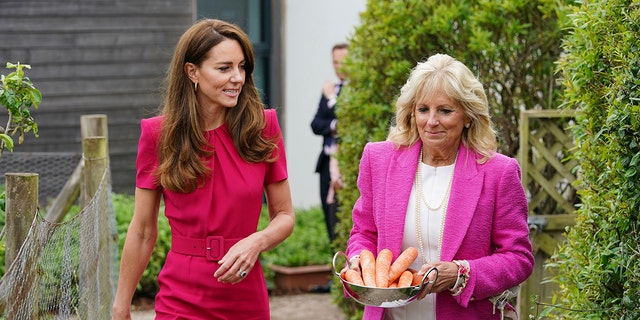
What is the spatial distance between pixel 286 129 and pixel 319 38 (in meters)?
1.18

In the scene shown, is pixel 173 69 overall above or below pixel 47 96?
above

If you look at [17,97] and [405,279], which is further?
[17,97]

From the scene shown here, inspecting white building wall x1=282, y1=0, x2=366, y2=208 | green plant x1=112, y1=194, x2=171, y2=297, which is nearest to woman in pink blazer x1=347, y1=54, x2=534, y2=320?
green plant x1=112, y1=194, x2=171, y2=297

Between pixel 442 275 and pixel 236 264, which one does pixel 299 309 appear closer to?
pixel 236 264

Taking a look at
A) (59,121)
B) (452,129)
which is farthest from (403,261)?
(59,121)

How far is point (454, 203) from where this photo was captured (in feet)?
12.7

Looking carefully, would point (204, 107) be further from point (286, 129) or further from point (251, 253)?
point (286, 129)

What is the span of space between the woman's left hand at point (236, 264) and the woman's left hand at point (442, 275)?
706 mm

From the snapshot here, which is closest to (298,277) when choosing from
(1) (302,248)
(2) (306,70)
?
(1) (302,248)

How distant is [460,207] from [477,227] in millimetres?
90

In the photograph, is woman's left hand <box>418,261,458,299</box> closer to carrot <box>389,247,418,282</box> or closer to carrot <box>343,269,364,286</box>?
carrot <box>389,247,418,282</box>

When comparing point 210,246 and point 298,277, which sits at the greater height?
point 210,246

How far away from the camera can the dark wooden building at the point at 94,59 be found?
10938mm

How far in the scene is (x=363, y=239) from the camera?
4.06 metres
